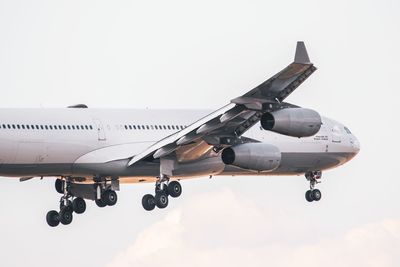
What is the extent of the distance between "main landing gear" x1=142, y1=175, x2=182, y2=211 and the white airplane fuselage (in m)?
0.41

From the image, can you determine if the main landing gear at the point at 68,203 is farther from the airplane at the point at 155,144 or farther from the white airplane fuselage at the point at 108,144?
the white airplane fuselage at the point at 108,144

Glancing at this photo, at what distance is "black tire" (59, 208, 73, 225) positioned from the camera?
2554 inches

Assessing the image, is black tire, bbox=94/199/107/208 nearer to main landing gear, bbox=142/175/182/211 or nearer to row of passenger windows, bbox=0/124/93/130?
main landing gear, bbox=142/175/182/211

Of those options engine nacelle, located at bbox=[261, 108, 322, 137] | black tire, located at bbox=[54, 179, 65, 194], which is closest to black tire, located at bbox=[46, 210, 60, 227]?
black tire, located at bbox=[54, 179, 65, 194]

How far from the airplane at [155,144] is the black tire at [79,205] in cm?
4

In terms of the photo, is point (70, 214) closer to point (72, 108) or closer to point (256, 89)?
point (72, 108)

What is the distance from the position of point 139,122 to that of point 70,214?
16.7 feet

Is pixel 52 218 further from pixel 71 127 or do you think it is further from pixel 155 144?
pixel 155 144

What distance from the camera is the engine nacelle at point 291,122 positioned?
183 feet

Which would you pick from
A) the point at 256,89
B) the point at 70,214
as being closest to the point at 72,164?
the point at 70,214

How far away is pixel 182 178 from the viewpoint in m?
63.8

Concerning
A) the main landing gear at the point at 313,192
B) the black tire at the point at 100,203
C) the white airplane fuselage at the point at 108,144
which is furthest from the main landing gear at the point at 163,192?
the main landing gear at the point at 313,192

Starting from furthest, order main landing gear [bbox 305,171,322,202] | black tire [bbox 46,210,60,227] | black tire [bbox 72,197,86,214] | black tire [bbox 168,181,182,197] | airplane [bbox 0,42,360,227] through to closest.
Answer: main landing gear [bbox 305,171,322,202] → black tire [bbox 72,197,86,214] → black tire [bbox 46,210,60,227] → black tire [bbox 168,181,182,197] → airplane [bbox 0,42,360,227]

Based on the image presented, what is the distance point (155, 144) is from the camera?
61.6 meters
